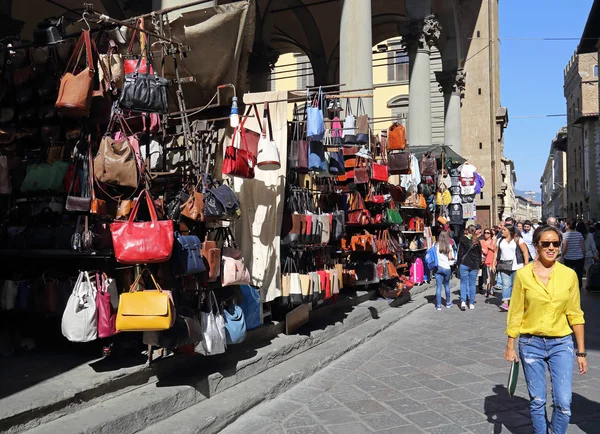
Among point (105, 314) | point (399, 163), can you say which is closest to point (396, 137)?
point (399, 163)

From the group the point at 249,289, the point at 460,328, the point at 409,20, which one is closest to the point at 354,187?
the point at 460,328

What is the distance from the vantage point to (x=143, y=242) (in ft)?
14.3

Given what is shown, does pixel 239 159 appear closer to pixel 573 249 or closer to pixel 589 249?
pixel 573 249

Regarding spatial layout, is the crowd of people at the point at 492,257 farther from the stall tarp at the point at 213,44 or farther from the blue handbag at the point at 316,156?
the stall tarp at the point at 213,44

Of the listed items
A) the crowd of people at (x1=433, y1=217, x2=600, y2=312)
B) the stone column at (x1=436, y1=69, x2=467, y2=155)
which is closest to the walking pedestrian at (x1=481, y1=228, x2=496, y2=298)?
the crowd of people at (x1=433, y1=217, x2=600, y2=312)

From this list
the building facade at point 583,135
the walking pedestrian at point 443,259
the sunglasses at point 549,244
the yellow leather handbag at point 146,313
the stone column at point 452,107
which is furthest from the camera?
the building facade at point 583,135

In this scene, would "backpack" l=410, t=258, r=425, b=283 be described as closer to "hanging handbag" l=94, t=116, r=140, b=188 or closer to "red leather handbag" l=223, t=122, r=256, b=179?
"red leather handbag" l=223, t=122, r=256, b=179

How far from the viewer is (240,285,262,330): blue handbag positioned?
19.4 ft

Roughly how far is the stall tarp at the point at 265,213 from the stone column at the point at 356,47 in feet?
12.7

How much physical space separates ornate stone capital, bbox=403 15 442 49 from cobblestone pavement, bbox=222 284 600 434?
8.96 metres

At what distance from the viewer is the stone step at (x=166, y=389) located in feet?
12.8

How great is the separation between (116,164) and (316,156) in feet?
9.79

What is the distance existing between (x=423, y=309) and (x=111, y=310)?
7869 millimetres

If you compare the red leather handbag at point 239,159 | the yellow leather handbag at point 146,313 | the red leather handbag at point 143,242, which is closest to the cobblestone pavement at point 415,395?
the yellow leather handbag at point 146,313
